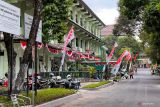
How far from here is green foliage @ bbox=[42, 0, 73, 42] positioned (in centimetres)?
3038

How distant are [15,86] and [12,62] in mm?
994

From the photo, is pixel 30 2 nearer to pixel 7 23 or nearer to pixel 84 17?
pixel 7 23

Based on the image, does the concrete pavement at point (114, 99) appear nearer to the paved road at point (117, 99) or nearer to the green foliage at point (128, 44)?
the paved road at point (117, 99)

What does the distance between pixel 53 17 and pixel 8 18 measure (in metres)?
16.8

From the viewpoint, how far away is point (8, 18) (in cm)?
1415

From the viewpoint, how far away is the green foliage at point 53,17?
30375 millimetres

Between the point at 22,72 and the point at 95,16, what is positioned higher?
the point at 95,16

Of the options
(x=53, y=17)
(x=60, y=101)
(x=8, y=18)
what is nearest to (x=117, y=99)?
(x=60, y=101)

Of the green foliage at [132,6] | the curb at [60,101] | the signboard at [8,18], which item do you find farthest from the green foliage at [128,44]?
the signboard at [8,18]

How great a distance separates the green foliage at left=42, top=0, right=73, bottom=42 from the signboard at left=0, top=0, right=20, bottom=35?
1537 centimetres

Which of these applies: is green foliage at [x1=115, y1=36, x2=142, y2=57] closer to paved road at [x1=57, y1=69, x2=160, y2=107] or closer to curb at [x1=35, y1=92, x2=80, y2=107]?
paved road at [x1=57, y1=69, x2=160, y2=107]

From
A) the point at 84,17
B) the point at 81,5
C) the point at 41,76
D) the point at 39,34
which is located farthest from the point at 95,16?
the point at 39,34

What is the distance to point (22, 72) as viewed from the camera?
16.9 metres

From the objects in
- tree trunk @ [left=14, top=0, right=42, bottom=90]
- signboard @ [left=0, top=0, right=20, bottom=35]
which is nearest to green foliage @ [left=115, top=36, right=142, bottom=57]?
tree trunk @ [left=14, top=0, right=42, bottom=90]
